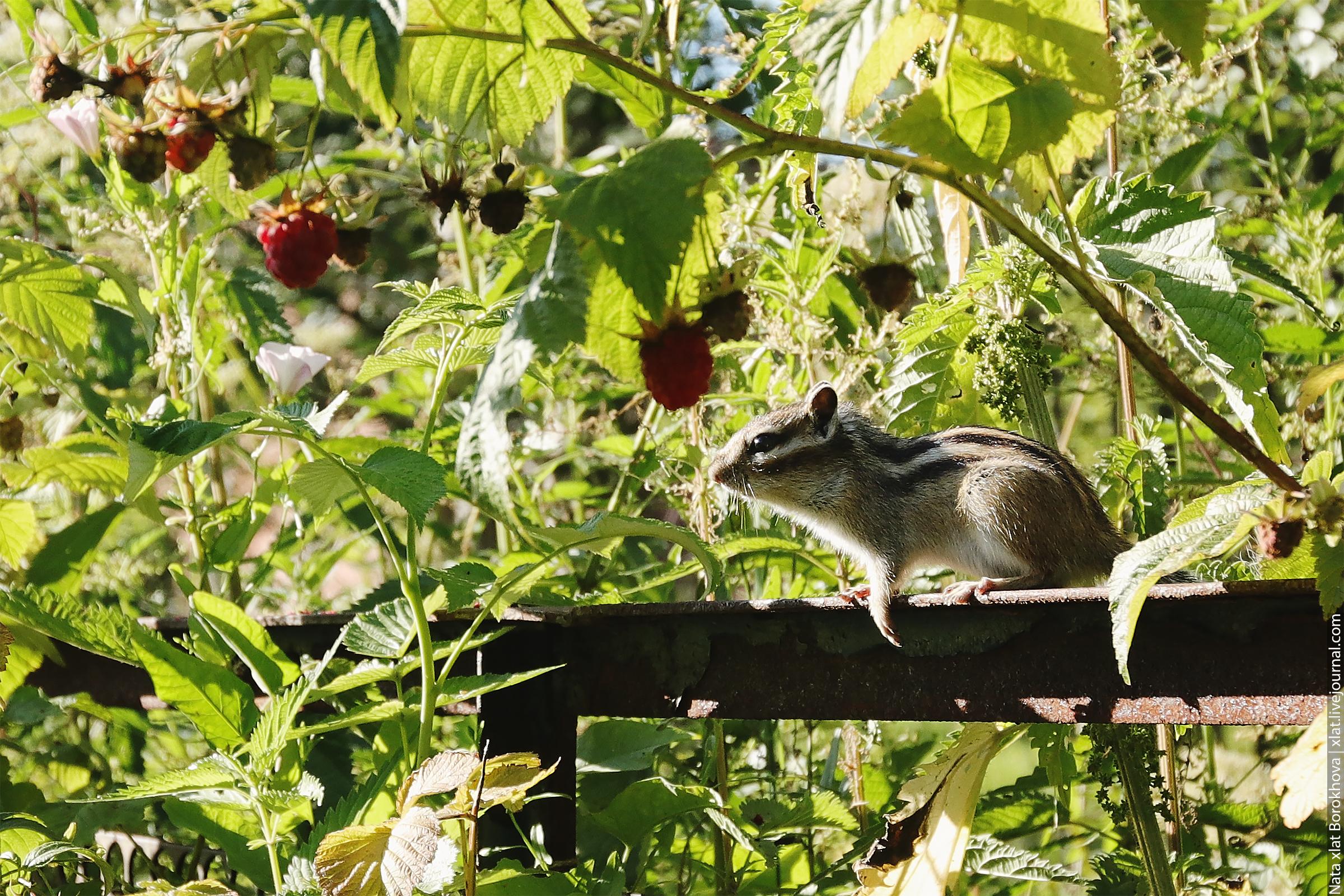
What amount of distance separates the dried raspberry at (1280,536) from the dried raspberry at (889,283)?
0.75 metres

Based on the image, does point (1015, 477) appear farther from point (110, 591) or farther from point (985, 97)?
point (110, 591)

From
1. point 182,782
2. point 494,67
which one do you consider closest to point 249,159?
point 494,67

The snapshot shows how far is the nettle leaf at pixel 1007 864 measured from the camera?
4.57 ft

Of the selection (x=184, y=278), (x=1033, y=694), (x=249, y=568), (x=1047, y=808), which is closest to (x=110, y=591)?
(x=249, y=568)

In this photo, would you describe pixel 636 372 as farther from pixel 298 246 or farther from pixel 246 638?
pixel 246 638

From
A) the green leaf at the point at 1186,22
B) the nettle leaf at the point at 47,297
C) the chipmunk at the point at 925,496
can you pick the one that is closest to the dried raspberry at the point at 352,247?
the nettle leaf at the point at 47,297

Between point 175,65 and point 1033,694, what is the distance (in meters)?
1.18

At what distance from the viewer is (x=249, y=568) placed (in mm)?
3777

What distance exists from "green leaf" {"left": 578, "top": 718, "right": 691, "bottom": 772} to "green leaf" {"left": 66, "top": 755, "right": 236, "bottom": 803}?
0.46 meters

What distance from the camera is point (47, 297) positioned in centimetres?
172

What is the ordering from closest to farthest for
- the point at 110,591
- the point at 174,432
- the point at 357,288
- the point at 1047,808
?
1. the point at 174,432
2. the point at 1047,808
3. the point at 110,591
4. the point at 357,288

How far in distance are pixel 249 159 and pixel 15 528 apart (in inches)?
35.3

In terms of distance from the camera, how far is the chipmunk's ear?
1.64 m

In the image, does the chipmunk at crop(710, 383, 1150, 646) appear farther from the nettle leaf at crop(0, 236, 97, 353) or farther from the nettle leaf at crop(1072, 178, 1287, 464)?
the nettle leaf at crop(0, 236, 97, 353)
